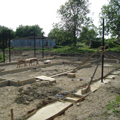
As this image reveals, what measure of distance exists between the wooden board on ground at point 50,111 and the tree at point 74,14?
26.3 m

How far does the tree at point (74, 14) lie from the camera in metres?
29.7

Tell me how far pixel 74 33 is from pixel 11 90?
2591 cm

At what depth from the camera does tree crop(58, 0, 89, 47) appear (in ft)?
97.3

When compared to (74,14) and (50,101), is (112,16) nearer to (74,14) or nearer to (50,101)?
(74,14)

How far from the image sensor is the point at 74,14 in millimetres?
30047

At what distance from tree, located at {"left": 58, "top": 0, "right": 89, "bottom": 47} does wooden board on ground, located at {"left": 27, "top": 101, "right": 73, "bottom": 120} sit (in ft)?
86.1

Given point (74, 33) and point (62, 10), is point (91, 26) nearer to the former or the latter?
point (74, 33)

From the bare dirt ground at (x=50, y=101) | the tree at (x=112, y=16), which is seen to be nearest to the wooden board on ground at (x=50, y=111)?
the bare dirt ground at (x=50, y=101)

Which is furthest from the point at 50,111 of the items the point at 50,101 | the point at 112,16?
the point at 112,16

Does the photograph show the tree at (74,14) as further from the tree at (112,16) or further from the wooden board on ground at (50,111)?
the wooden board on ground at (50,111)

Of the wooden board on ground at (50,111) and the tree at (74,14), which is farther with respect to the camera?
the tree at (74,14)

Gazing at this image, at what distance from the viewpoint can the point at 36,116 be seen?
4.20 metres

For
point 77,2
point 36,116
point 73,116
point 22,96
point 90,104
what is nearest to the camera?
point 73,116

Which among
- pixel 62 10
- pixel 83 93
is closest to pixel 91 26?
pixel 62 10
